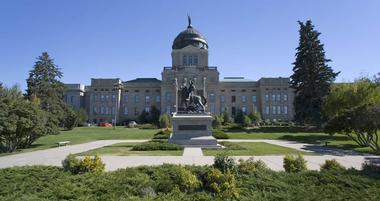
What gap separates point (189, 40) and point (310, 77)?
4996cm

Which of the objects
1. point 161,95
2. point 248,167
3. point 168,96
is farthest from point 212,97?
point 248,167

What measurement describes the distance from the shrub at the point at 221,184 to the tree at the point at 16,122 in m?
16.7

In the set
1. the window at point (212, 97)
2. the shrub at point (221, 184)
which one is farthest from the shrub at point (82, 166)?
the window at point (212, 97)

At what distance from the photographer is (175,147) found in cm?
2269

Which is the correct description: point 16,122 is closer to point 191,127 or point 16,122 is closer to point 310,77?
point 191,127

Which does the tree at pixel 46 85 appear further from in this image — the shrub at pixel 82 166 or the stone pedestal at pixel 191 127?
the shrub at pixel 82 166

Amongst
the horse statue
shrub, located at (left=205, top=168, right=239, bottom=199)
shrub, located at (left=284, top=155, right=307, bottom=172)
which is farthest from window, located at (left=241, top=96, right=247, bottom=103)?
shrub, located at (left=205, top=168, right=239, bottom=199)

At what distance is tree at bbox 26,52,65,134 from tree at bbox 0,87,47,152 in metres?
23.2

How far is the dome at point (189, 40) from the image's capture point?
312ft

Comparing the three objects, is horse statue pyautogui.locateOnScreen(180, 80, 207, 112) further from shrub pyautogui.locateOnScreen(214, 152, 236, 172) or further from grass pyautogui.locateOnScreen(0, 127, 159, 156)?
shrub pyautogui.locateOnScreen(214, 152, 236, 172)

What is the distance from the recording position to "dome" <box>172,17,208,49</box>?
312ft

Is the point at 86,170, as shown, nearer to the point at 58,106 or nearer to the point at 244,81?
the point at 58,106

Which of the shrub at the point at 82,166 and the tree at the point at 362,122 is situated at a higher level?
the tree at the point at 362,122

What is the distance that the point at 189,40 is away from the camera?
Answer: 3740 inches
